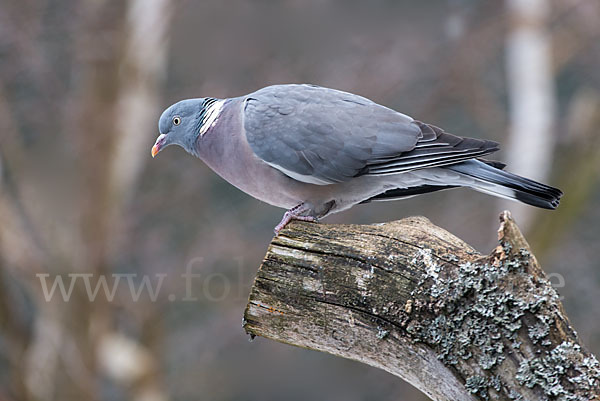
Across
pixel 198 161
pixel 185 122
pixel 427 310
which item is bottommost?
pixel 198 161

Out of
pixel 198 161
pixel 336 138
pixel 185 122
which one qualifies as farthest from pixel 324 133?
pixel 198 161

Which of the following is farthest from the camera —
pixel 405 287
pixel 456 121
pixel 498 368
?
pixel 456 121

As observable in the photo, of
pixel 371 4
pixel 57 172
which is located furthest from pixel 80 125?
pixel 371 4

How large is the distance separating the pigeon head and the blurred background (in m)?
2.27

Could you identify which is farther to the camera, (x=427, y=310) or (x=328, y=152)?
(x=328, y=152)

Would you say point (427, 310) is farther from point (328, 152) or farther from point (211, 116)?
point (211, 116)

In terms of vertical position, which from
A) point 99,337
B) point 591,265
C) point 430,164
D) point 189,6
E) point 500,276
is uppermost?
point 189,6

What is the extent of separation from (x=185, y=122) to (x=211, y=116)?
0.15 metres

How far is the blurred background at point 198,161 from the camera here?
532cm

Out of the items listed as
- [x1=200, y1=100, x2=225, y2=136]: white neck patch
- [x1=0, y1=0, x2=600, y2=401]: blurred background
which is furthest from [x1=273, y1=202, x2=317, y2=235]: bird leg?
[x1=0, y1=0, x2=600, y2=401]: blurred background

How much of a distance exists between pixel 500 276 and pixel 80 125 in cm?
410

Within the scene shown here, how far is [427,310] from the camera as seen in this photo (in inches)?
78.0

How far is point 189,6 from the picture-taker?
5.73 metres

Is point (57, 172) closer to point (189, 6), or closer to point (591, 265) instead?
point (189, 6)
